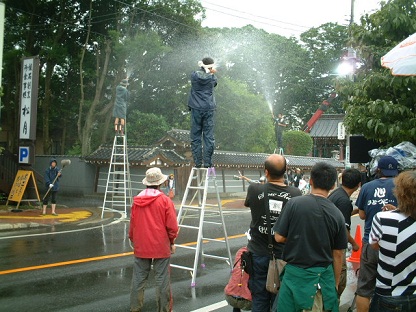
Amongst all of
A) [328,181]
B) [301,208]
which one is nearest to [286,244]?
[301,208]

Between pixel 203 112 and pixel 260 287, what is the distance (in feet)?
12.2

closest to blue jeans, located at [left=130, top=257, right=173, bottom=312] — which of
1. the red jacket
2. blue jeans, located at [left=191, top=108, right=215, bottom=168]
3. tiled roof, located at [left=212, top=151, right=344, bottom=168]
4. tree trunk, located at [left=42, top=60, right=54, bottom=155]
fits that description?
the red jacket

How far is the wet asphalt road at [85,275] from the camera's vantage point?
6.43m

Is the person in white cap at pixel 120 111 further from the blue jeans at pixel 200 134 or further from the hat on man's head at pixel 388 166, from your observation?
the hat on man's head at pixel 388 166

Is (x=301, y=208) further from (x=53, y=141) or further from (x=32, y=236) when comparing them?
(x=53, y=141)

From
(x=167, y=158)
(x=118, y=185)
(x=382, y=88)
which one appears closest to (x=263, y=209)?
(x=382, y=88)

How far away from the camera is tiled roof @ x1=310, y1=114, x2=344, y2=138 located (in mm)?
47750

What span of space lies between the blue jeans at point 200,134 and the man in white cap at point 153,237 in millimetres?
2054

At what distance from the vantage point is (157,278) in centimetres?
569

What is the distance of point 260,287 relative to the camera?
471cm

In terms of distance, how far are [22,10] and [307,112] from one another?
111ft

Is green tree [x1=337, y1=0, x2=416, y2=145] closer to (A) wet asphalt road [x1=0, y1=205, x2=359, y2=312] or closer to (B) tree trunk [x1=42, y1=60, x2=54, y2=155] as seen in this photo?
(A) wet asphalt road [x1=0, y1=205, x2=359, y2=312]

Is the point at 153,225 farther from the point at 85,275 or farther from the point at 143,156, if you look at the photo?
the point at 143,156

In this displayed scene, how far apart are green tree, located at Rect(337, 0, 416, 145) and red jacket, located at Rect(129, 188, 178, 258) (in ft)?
9.59
